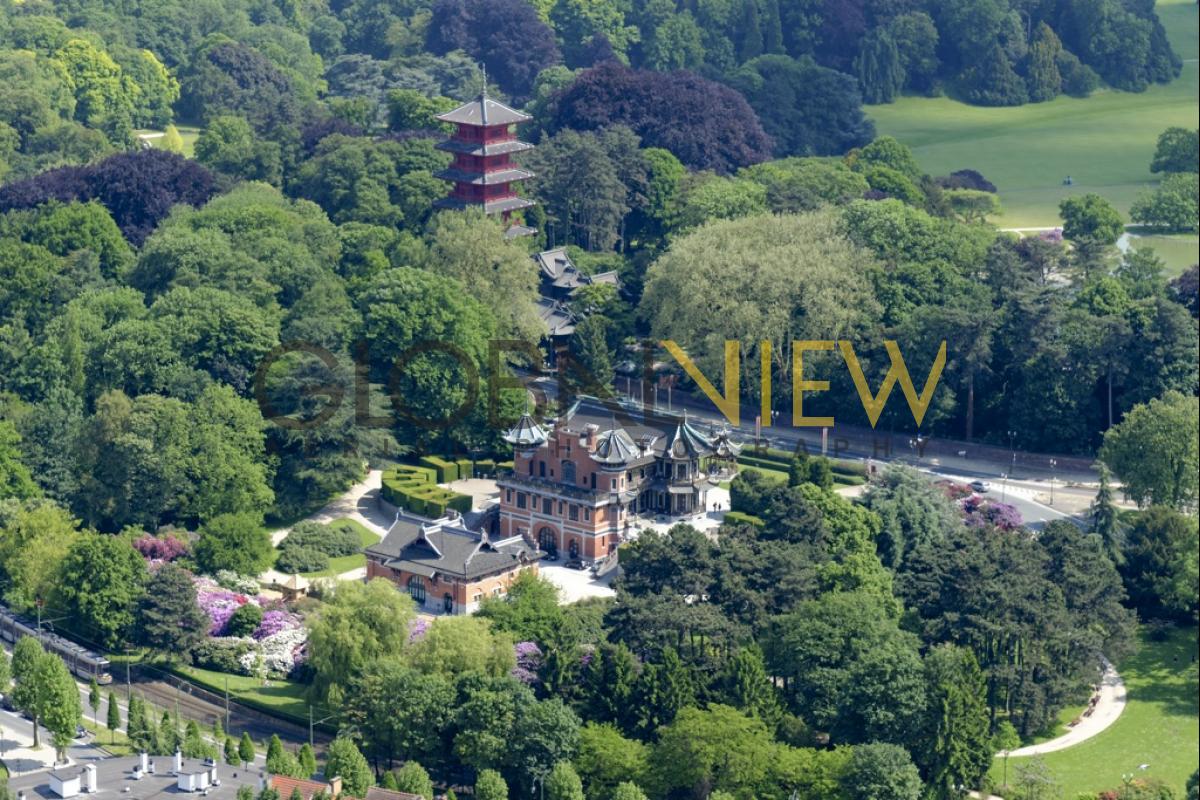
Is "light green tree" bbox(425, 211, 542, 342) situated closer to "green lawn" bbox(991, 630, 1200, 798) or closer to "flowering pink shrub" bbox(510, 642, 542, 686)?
"flowering pink shrub" bbox(510, 642, 542, 686)

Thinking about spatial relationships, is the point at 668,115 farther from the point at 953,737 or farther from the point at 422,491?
the point at 953,737

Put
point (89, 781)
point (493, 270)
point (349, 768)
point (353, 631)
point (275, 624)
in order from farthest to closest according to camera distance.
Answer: point (493, 270), point (275, 624), point (353, 631), point (349, 768), point (89, 781)

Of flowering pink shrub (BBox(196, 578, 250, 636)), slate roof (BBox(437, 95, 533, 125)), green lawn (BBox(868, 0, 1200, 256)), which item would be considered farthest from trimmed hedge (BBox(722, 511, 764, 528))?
green lawn (BBox(868, 0, 1200, 256))

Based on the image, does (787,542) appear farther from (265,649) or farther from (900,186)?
(900,186)

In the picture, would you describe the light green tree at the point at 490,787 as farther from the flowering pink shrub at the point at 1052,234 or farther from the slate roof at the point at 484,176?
the flowering pink shrub at the point at 1052,234

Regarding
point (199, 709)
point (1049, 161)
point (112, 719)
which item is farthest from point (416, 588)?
point (1049, 161)

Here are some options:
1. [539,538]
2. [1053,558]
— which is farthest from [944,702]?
[539,538]
